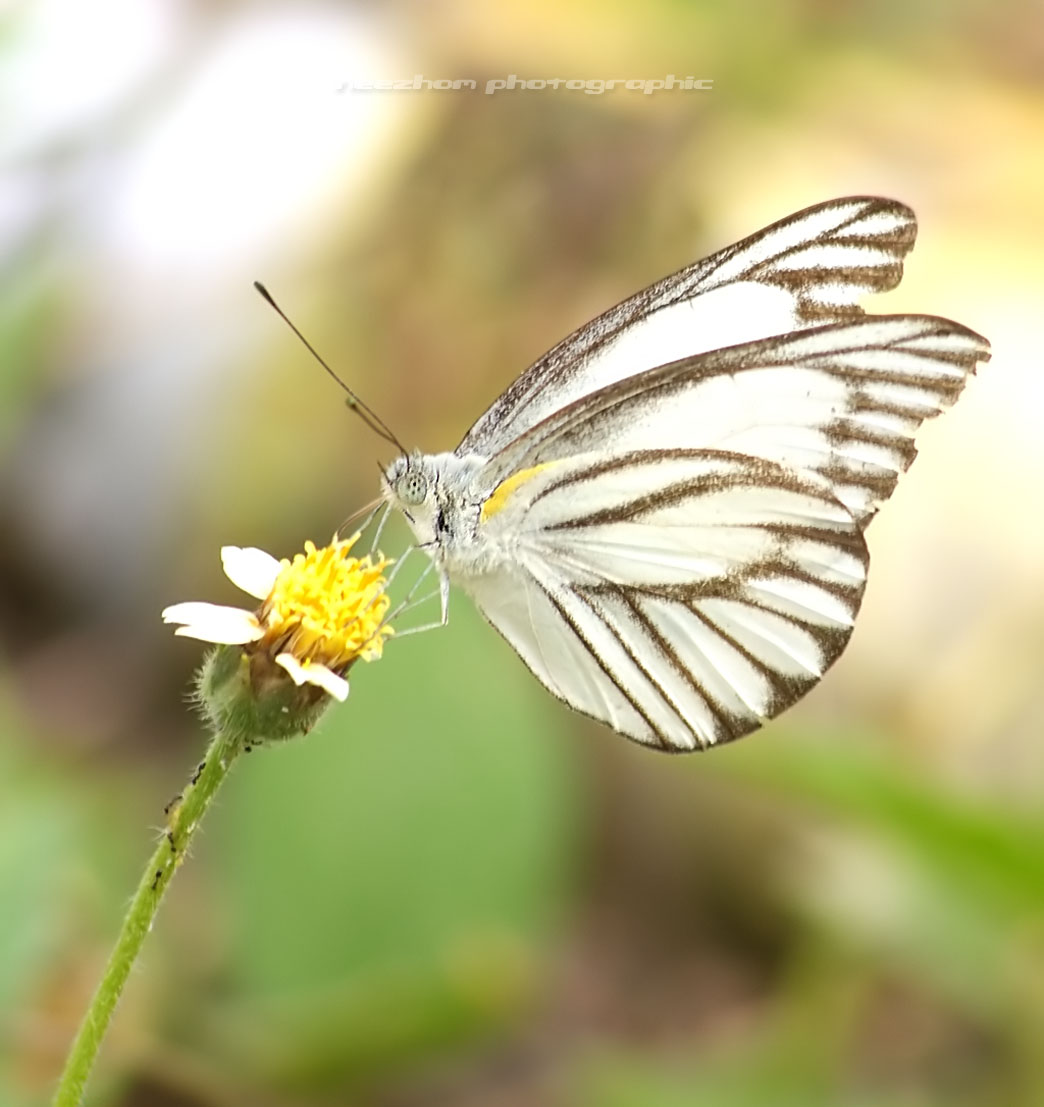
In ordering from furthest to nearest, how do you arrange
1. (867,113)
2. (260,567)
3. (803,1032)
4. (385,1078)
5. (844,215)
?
1. (867,113)
2. (803,1032)
3. (385,1078)
4. (844,215)
5. (260,567)

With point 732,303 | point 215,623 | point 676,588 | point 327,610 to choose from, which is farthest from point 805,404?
point 215,623

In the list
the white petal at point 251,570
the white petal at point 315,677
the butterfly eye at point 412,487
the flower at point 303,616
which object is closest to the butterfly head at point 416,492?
the butterfly eye at point 412,487

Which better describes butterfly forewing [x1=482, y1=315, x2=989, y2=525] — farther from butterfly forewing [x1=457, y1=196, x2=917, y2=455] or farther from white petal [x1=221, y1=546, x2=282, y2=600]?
white petal [x1=221, y1=546, x2=282, y2=600]

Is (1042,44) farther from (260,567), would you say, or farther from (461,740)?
(260,567)

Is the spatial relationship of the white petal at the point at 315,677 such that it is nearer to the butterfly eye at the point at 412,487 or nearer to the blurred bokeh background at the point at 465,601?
the butterfly eye at the point at 412,487

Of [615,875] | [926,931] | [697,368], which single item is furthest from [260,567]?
[615,875]

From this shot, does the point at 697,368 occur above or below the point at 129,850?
below
